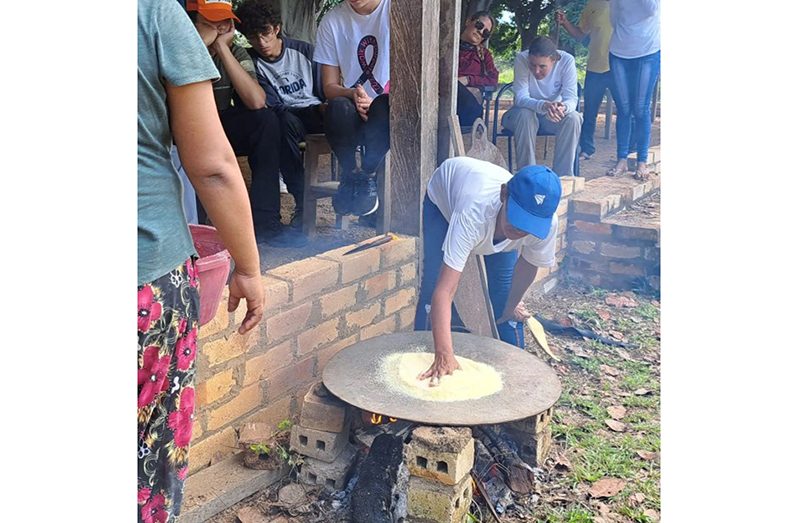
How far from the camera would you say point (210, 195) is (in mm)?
1323

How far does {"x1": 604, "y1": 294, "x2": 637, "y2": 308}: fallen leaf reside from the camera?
200cm

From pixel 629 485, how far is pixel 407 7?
134cm

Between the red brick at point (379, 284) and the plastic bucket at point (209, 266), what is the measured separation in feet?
2.82

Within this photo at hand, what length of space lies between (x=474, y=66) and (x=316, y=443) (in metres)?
1.08

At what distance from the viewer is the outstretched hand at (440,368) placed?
210cm

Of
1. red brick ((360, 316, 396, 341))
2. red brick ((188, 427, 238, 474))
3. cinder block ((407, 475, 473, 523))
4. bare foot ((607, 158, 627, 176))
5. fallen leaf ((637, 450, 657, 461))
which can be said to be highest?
bare foot ((607, 158, 627, 176))

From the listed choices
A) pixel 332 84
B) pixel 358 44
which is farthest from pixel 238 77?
pixel 358 44

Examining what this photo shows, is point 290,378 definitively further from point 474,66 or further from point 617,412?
point 474,66

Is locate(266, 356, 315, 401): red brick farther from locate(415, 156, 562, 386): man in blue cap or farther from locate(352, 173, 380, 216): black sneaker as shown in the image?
locate(352, 173, 380, 216): black sneaker

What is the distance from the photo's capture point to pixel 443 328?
2.10 m

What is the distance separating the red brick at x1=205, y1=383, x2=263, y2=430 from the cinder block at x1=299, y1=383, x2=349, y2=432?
5.1 inches

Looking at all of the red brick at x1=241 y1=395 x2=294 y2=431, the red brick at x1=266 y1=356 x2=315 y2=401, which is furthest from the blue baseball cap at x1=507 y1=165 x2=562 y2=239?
the red brick at x1=241 y1=395 x2=294 y2=431
